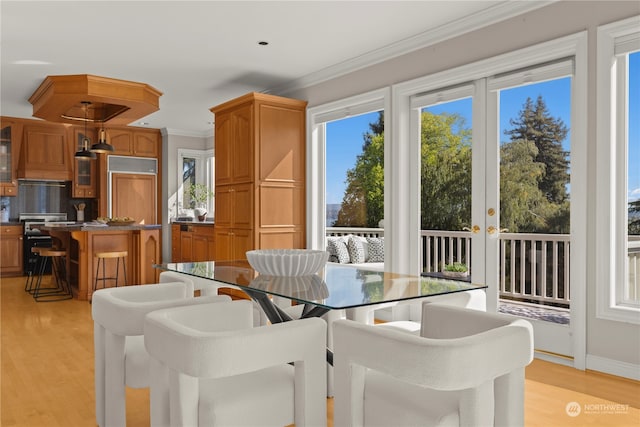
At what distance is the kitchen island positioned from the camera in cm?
579

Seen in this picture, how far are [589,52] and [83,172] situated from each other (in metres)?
7.77

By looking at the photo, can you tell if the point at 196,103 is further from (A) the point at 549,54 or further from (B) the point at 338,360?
(B) the point at 338,360

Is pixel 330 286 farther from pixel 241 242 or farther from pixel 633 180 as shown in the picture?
pixel 241 242

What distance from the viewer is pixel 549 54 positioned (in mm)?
3410

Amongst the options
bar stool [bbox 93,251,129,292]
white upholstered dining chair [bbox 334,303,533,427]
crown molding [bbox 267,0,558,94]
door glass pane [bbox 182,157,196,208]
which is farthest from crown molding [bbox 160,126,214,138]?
white upholstered dining chair [bbox 334,303,533,427]

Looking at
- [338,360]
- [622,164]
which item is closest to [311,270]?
[338,360]

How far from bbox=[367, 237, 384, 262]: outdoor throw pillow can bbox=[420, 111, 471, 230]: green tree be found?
0.75 meters

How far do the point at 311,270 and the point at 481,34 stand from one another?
A: 2.53 m

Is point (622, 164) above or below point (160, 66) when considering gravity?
below

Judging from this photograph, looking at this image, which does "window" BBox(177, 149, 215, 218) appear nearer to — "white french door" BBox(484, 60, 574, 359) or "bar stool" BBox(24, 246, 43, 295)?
"bar stool" BBox(24, 246, 43, 295)

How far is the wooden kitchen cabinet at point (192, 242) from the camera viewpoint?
7.19m

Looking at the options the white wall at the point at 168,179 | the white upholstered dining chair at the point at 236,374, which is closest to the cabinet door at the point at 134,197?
the white wall at the point at 168,179

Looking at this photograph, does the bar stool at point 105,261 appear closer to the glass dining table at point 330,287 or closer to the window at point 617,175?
the glass dining table at point 330,287

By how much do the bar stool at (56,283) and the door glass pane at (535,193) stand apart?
4.99m
